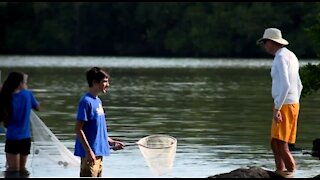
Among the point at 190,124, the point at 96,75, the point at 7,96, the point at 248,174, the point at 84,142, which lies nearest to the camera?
the point at 84,142

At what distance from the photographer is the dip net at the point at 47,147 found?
42.4ft

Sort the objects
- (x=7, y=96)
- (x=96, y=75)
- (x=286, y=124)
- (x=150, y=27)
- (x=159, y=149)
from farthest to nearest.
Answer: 1. (x=150, y=27)
2. (x=286, y=124)
3. (x=159, y=149)
4. (x=7, y=96)
5. (x=96, y=75)

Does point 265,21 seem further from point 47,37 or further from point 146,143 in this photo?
point 146,143

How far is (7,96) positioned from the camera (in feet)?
37.3

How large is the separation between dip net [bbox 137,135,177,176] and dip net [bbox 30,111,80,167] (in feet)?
5.13

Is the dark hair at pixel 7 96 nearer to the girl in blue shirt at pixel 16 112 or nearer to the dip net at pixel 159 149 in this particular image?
the girl in blue shirt at pixel 16 112

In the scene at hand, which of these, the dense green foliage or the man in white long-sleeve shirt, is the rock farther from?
the dense green foliage

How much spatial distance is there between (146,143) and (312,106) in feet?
53.3

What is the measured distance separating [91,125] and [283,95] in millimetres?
2624

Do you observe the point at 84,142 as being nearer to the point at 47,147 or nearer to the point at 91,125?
the point at 91,125

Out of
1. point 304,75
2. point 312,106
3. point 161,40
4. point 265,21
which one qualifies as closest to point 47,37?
point 161,40

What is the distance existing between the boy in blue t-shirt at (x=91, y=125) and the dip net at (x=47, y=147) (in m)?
1.64

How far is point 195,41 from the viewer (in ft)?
351

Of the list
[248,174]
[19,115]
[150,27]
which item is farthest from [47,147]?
[150,27]
